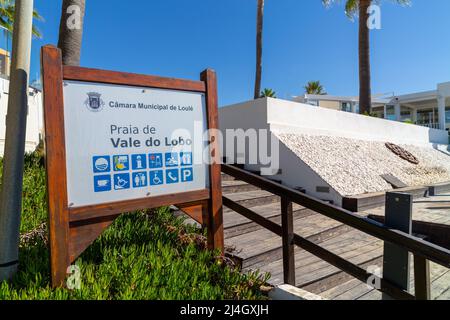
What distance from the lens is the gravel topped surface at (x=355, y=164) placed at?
6266mm

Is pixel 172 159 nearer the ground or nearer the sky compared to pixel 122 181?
nearer the sky

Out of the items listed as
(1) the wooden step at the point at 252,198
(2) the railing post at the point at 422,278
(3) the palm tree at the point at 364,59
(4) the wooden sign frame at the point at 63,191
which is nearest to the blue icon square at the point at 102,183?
(4) the wooden sign frame at the point at 63,191

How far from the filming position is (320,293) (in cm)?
284

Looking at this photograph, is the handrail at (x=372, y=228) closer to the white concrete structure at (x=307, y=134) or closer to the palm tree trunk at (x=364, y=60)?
the white concrete structure at (x=307, y=134)

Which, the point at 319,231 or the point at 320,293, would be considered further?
the point at 319,231

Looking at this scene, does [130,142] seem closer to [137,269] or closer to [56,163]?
[56,163]

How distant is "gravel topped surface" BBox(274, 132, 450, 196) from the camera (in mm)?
6266

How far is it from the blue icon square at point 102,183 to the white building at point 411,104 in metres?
17.9

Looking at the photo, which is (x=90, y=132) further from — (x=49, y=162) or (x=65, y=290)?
(x=65, y=290)

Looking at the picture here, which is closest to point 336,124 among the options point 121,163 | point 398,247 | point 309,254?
point 309,254

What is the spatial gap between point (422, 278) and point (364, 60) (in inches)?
526

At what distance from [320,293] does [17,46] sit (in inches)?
138

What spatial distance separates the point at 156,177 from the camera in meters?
2.28
